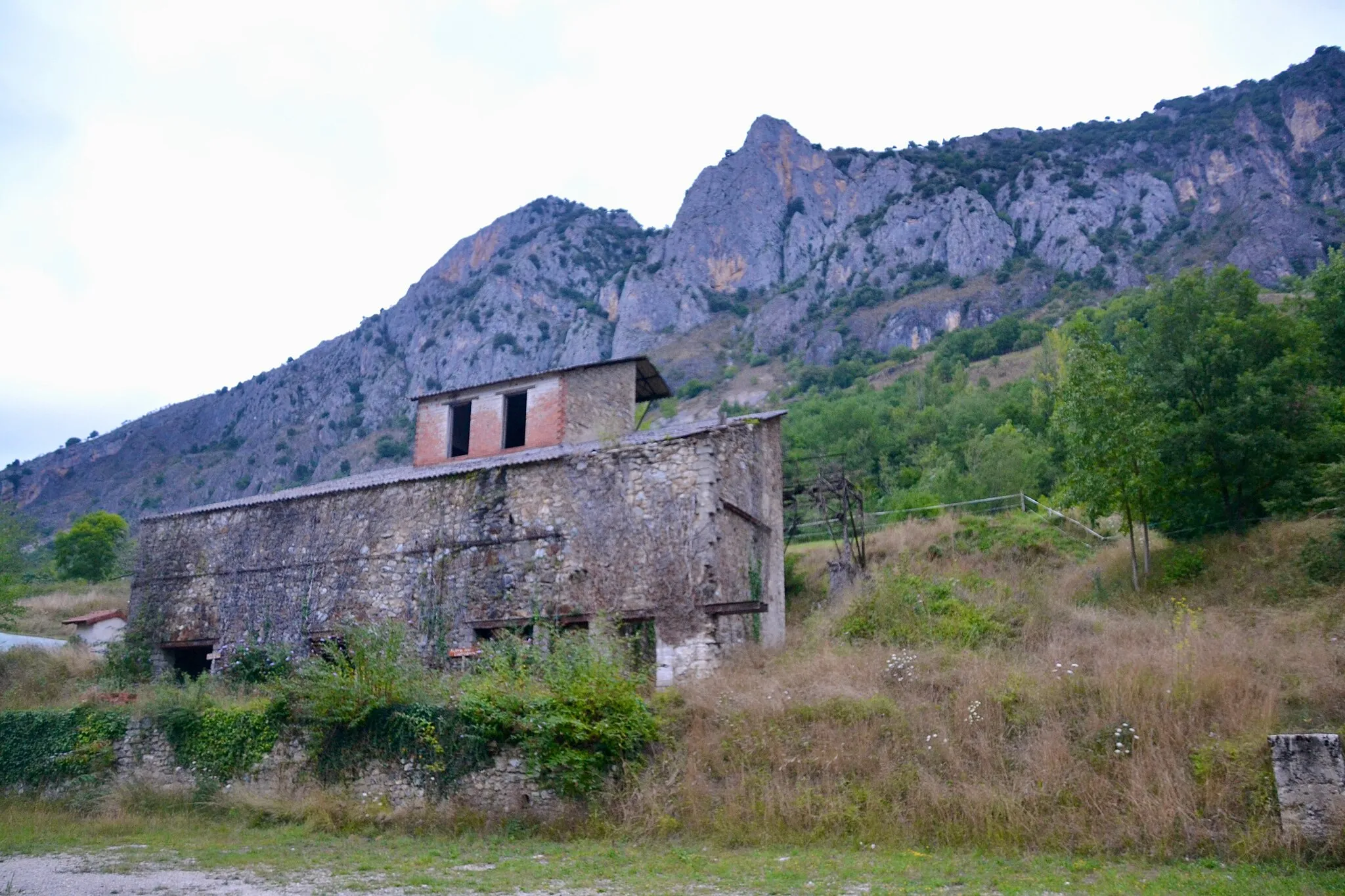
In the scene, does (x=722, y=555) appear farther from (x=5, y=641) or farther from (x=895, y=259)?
(x=895, y=259)

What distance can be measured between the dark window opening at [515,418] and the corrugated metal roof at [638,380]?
1.82 feet

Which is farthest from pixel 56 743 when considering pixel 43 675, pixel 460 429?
pixel 460 429

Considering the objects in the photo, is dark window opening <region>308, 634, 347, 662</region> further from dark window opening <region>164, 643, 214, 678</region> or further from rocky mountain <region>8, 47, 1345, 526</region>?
rocky mountain <region>8, 47, 1345, 526</region>

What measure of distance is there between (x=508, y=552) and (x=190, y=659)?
10381mm

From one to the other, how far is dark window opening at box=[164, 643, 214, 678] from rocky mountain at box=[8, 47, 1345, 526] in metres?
73.4

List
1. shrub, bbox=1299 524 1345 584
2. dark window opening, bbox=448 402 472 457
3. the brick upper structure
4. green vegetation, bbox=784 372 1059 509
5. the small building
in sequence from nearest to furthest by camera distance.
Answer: shrub, bbox=1299 524 1345 584 → the brick upper structure → dark window opening, bbox=448 402 472 457 → the small building → green vegetation, bbox=784 372 1059 509

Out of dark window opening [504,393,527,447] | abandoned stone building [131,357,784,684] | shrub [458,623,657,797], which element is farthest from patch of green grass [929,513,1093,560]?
shrub [458,623,657,797]

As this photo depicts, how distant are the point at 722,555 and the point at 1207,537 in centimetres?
1287

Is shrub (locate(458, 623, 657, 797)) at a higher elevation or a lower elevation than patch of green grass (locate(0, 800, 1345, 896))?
higher

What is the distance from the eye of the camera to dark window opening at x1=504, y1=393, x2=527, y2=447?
87.1 ft

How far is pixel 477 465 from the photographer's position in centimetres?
2077

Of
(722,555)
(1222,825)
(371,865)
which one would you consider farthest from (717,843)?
(722,555)

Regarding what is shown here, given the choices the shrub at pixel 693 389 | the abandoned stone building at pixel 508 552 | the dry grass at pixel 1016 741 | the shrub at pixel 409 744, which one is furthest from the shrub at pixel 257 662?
the shrub at pixel 693 389

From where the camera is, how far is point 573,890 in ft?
30.3
